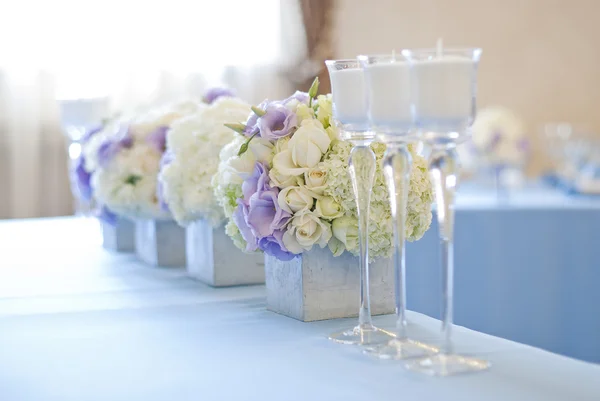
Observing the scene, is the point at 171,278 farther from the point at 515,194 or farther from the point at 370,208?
the point at 515,194

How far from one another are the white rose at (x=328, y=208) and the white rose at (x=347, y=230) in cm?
1

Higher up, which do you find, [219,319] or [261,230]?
[261,230]

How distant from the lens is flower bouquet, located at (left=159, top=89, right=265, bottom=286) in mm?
1576

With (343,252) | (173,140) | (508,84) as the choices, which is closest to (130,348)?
(343,252)

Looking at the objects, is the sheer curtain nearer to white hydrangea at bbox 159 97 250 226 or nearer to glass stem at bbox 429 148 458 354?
white hydrangea at bbox 159 97 250 226

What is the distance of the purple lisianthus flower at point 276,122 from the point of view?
1218mm

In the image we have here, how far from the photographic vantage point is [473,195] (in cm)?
372

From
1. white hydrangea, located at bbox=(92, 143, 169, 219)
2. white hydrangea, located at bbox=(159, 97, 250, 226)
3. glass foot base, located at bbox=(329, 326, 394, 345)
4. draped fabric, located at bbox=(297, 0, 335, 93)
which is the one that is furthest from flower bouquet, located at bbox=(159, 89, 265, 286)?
draped fabric, located at bbox=(297, 0, 335, 93)

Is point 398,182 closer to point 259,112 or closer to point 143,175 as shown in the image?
point 259,112

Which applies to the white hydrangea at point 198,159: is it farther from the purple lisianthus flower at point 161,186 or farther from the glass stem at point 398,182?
the glass stem at point 398,182

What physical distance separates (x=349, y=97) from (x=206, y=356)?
14.1 inches

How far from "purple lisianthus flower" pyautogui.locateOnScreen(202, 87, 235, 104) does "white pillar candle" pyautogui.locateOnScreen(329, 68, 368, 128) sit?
2.64 ft

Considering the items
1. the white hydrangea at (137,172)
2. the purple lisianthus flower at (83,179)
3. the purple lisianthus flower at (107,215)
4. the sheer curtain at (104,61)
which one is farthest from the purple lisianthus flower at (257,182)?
the sheer curtain at (104,61)

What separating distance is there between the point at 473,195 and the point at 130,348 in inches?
108
